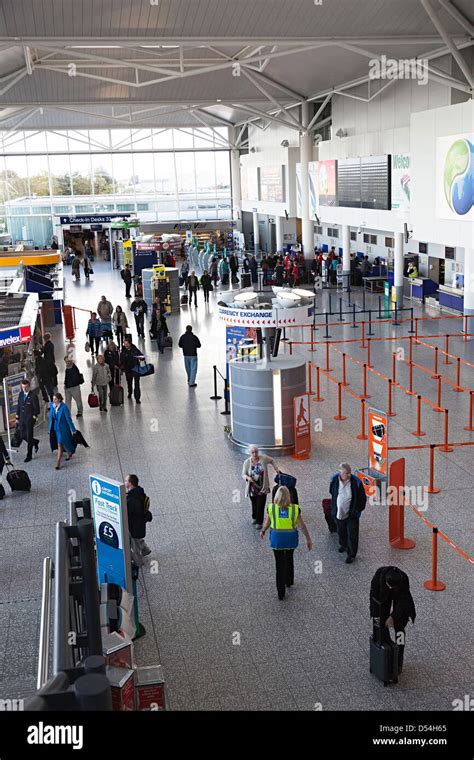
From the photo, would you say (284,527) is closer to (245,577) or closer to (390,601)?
(245,577)

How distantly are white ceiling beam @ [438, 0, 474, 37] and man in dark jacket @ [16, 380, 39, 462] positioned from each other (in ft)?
46.3

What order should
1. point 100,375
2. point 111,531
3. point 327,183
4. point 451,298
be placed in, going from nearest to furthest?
point 111,531 → point 100,375 → point 451,298 → point 327,183

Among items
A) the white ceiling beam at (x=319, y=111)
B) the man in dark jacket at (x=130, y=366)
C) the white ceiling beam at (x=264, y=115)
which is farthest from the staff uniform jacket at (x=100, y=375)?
the white ceiling beam at (x=264, y=115)

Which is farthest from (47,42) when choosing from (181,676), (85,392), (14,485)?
(181,676)

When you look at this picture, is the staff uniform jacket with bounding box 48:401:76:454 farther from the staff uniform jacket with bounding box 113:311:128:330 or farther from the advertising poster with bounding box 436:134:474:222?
the advertising poster with bounding box 436:134:474:222

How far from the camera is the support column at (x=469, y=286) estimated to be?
78.2 ft

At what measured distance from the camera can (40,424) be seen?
16.8 m

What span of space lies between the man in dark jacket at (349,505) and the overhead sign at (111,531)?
2.77 m

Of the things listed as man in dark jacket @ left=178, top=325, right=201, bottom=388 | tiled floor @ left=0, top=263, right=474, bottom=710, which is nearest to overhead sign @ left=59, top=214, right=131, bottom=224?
man in dark jacket @ left=178, top=325, right=201, bottom=388

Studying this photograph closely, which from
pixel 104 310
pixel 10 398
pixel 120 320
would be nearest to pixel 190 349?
pixel 10 398

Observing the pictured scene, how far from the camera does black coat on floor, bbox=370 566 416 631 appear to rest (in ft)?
24.3

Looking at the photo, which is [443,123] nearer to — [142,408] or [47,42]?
[47,42]

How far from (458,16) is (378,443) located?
47.1ft

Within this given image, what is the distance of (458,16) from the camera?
21172mm
